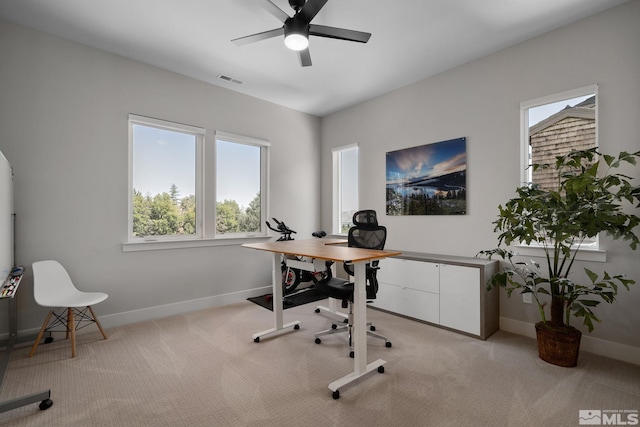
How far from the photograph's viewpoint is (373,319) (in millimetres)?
3547

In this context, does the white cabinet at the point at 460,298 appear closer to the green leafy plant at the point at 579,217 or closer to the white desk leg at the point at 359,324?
the green leafy plant at the point at 579,217

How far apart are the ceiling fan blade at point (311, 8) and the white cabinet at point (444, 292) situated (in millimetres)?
2677

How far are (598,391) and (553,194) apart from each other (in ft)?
4.73

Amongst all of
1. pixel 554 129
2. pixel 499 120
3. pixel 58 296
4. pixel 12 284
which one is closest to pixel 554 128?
pixel 554 129

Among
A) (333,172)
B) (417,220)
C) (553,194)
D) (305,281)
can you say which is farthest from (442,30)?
(305,281)

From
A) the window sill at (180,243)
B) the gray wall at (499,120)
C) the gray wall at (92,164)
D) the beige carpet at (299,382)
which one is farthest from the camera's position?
the window sill at (180,243)

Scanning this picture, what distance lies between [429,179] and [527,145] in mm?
1106

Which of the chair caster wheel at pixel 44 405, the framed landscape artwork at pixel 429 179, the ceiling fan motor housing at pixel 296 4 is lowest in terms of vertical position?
the chair caster wheel at pixel 44 405

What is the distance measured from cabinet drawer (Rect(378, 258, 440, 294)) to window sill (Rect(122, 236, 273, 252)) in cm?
201

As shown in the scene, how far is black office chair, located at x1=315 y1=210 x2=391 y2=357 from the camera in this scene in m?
2.72

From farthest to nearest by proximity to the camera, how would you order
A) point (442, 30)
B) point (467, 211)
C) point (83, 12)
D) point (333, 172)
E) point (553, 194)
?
point (333, 172) < point (467, 211) < point (442, 30) < point (83, 12) < point (553, 194)

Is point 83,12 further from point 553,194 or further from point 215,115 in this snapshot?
point 553,194

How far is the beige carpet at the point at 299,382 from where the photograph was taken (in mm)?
1825

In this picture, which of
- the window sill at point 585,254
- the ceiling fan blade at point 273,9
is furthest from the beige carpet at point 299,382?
the ceiling fan blade at point 273,9
